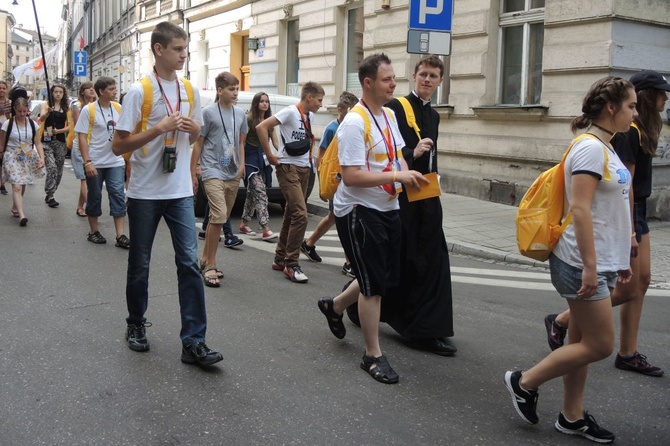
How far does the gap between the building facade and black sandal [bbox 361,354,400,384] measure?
6.29 meters

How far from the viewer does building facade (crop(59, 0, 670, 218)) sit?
11000mm

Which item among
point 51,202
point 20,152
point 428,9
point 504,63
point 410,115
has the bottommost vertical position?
point 51,202

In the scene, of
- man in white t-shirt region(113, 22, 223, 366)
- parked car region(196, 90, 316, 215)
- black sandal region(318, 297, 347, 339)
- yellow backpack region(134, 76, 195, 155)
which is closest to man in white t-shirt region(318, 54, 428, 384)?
black sandal region(318, 297, 347, 339)

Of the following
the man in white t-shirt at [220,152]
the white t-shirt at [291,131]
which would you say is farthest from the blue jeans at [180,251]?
the white t-shirt at [291,131]

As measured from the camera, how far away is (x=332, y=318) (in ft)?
16.1

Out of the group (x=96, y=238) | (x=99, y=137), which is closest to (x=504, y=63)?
(x=99, y=137)

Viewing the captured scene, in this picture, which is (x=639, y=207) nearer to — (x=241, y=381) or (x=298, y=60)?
(x=241, y=381)

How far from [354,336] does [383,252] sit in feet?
3.28

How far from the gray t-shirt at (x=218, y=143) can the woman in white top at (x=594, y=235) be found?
13.4ft

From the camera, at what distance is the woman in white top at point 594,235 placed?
3.26 m

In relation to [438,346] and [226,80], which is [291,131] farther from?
[438,346]

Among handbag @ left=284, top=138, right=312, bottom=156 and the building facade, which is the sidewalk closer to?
the building facade

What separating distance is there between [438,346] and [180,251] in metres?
1.70

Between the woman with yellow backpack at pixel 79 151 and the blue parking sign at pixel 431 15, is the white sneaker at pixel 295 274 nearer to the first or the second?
the blue parking sign at pixel 431 15
